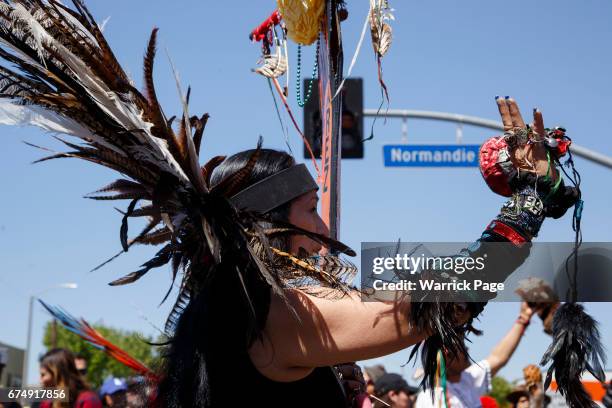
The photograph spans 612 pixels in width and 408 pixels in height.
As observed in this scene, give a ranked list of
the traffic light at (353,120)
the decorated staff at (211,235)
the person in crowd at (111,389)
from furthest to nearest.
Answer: the traffic light at (353,120), the person in crowd at (111,389), the decorated staff at (211,235)

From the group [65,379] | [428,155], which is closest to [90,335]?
[65,379]

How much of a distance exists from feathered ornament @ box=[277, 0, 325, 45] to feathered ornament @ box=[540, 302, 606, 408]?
1507 millimetres

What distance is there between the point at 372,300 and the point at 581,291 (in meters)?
0.54

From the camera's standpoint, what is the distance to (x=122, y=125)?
7.17ft

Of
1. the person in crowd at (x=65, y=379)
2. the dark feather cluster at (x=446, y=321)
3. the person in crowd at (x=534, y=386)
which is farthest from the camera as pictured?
the person in crowd at (x=534, y=386)

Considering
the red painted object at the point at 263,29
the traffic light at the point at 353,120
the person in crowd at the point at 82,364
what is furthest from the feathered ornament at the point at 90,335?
the traffic light at the point at 353,120

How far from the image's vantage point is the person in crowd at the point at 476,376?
18.3 ft

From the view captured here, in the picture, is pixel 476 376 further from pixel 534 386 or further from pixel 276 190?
pixel 276 190

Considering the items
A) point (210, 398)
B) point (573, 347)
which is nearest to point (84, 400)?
point (210, 398)

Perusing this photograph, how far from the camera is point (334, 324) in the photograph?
2.09 m

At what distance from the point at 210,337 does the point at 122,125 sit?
Result: 0.58m

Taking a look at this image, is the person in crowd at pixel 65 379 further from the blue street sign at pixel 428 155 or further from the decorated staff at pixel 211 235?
the blue street sign at pixel 428 155

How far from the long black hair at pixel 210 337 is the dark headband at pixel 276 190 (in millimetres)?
80

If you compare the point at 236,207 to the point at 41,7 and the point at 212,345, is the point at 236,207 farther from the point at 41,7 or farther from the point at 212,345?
the point at 41,7
